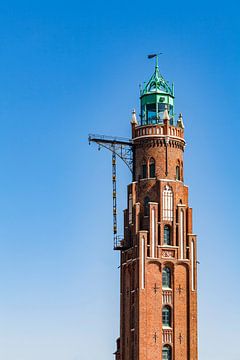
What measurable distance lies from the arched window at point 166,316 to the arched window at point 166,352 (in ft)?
8.23

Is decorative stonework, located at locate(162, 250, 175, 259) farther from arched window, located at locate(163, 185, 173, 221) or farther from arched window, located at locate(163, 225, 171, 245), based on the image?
arched window, located at locate(163, 185, 173, 221)

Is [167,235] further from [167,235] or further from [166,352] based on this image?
[166,352]

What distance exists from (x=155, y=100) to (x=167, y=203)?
12.7 m

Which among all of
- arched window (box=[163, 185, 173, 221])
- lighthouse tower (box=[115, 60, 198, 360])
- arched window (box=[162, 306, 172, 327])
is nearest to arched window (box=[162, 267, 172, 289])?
lighthouse tower (box=[115, 60, 198, 360])

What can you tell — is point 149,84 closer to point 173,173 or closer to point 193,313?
point 173,173

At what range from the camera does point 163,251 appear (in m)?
138

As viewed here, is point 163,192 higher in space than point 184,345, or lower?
higher

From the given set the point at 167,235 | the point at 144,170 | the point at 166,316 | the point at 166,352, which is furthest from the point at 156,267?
the point at 144,170

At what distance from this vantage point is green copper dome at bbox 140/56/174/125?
144 metres

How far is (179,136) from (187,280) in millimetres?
16725

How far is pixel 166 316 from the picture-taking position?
137m

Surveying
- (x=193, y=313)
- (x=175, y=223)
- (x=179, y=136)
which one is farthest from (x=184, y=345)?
(x=179, y=136)

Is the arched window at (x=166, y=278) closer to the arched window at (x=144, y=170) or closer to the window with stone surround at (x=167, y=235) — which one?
the window with stone surround at (x=167, y=235)

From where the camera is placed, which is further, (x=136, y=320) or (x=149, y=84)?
(x=149, y=84)
